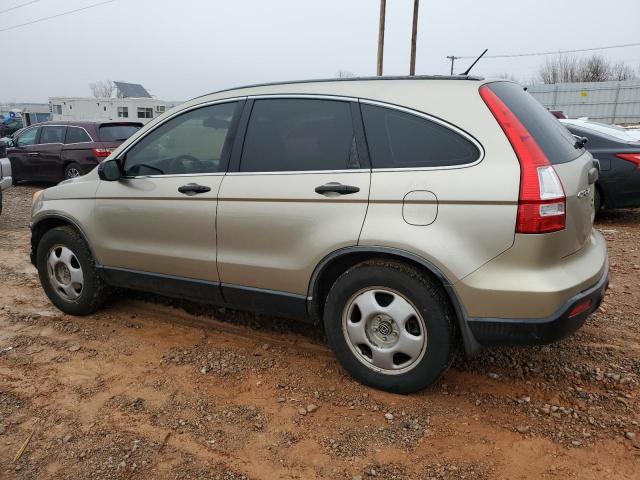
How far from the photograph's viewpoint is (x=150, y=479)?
2.43 m

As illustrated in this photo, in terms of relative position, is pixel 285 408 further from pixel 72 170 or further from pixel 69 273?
pixel 72 170

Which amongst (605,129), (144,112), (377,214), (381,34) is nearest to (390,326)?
(377,214)

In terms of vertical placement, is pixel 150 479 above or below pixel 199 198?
below

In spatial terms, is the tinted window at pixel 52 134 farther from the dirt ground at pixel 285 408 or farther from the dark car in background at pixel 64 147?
the dirt ground at pixel 285 408

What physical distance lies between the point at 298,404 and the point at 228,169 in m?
1.52

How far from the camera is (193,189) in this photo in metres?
3.44

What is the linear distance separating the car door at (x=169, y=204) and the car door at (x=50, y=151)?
878 centimetres

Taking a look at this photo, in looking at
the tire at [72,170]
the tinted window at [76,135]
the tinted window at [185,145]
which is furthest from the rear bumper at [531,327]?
the tire at [72,170]

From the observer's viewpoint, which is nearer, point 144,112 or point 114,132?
point 114,132

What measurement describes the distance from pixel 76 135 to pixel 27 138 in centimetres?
211

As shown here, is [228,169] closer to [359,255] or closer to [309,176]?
[309,176]

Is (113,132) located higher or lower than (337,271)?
higher

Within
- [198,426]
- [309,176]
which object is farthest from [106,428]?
[309,176]

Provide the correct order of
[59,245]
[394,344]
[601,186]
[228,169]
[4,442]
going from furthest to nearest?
[601,186]
[59,245]
[228,169]
[394,344]
[4,442]
